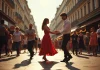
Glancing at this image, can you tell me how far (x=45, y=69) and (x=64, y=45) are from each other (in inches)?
94.4

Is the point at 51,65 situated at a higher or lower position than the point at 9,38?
lower

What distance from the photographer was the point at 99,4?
26172mm

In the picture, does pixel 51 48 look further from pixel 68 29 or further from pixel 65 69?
pixel 65 69

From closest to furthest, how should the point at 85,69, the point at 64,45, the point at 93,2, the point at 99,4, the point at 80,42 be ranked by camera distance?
1. the point at 85,69
2. the point at 64,45
3. the point at 80,42
4. the point at 99,4
5. the point at 93,2

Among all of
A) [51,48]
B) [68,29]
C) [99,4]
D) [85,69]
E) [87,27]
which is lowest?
[85,69]

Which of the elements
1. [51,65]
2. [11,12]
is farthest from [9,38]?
[11,12]

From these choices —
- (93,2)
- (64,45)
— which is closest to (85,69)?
(64,45)

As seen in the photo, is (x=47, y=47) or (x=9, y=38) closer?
(x=47, y=47)

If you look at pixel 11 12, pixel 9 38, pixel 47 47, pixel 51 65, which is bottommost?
pixel 51 65

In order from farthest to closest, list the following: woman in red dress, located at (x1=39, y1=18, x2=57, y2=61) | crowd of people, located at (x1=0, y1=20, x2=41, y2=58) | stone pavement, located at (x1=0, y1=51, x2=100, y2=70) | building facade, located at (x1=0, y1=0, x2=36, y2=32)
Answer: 1. building facade, located at (x1=0, y1=0, x2=36, y2=32)
2. crowd of people, located at (x1=0, y1=20, x2=41, y2=58)
3. woman in red dress, located at (x1=39, y1=18, x2=57, y2=61)
4. stone pavement, located at (x1=0, y1=51, x2=100, y2=70)

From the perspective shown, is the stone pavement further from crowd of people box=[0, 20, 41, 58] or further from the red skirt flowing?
crowd of people box=[0, 20, 41, 58]

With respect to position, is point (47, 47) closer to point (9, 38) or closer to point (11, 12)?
point (9, 38)

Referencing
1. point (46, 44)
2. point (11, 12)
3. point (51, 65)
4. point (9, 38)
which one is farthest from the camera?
point (11, 12)

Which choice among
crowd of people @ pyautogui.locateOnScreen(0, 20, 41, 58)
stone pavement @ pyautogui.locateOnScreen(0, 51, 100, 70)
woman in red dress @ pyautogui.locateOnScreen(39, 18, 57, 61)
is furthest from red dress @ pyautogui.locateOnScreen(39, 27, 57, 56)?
crowd of people @ pyautogui.locateOnScreen(0, 20, 41, 58)
